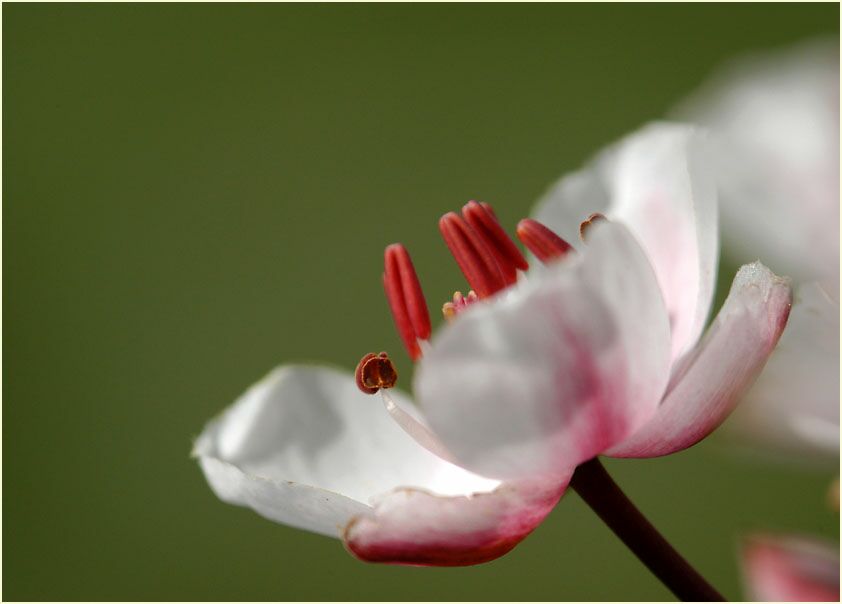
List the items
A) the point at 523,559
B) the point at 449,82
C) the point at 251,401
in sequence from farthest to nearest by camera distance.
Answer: the point at 449,82, the point at 523,559, the point at 251,401

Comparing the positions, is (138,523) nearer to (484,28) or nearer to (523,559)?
(523,559)

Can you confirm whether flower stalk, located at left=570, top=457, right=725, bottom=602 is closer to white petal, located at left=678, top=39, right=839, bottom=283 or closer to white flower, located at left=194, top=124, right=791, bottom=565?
white flower, located at left=194, top=124, right=791, bottom=565

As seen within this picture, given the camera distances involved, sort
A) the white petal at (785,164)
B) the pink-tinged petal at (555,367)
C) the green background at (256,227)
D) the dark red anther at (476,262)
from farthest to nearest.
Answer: the green background at (256,227) → the white petal at (785,164) → the dark red anther at (476,262) → the pink-tinged petal at (555,367)

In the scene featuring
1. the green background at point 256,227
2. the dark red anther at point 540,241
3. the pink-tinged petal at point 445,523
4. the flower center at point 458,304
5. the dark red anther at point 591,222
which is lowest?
the green background at point 256,227

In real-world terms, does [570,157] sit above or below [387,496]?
below

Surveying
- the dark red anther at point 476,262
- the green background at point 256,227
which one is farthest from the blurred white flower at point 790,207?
the green background at point 256,227

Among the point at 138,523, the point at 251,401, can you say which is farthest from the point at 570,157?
the point at 251,401

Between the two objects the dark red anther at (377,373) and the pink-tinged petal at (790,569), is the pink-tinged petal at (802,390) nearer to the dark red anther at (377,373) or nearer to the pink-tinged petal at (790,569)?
the pink-tinged petal at (790,569)
